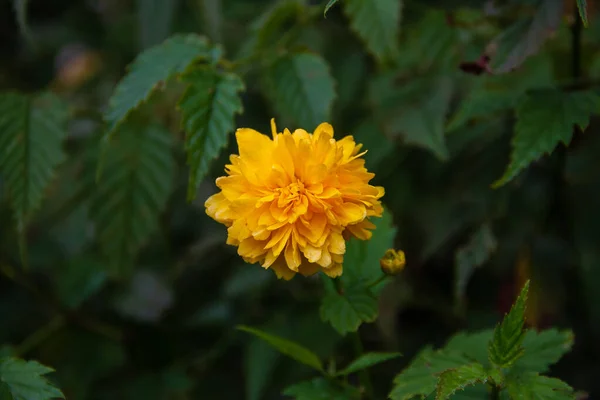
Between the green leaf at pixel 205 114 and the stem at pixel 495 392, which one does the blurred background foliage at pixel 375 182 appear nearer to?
the green leaf at pixel 205 114

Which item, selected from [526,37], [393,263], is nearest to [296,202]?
[393,263]

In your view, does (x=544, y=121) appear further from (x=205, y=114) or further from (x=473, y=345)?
(x=205, y=114)

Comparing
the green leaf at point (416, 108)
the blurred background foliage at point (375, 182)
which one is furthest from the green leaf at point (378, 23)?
the green leaf at point (416, 108)

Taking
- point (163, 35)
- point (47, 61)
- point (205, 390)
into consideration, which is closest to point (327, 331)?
point (205, 390)

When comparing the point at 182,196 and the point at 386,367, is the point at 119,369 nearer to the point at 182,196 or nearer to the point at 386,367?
the point at 182,196

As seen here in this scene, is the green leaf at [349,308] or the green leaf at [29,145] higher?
the green leaf at [29,145]

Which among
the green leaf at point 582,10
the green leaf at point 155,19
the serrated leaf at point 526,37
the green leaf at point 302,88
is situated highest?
the green leaf at point 582,10
